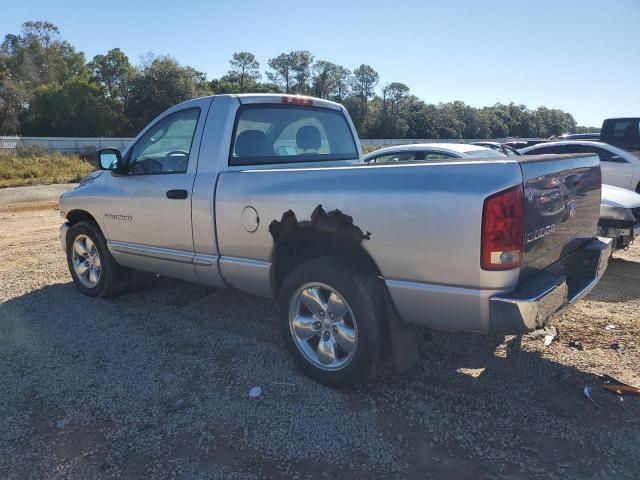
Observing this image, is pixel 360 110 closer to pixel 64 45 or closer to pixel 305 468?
pixel 64 45

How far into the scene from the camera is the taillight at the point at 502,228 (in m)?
2.55

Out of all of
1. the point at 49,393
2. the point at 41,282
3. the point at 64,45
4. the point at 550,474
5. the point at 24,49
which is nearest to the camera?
the point at 550,474

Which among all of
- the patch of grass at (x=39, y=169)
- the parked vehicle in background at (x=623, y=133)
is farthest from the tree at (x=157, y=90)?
the parked vehicle in background at (x=623, y=133)

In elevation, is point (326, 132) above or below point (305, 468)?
above

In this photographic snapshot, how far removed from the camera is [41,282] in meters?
6.11

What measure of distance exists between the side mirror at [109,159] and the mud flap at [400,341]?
308cm

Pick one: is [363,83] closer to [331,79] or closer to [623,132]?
[331,79]

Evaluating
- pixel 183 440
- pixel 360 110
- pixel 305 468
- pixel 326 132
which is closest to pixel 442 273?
pixel 305 468

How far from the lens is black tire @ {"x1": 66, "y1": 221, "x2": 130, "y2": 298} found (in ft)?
16.9

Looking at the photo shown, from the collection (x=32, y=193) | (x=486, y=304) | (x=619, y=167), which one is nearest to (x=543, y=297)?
(x=486, y=304)

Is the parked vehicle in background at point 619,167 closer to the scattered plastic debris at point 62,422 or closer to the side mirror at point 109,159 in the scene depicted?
the side mirror at point 109,159

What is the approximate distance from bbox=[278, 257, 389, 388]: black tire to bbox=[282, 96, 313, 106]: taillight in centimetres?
182

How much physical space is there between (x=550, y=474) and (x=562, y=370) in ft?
4.06

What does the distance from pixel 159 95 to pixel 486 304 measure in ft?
183
